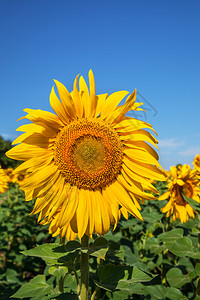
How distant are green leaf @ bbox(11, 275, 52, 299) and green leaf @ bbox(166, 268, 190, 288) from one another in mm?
1830

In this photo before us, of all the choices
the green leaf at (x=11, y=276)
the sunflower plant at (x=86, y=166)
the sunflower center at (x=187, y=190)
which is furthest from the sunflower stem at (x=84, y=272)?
the green leaf at (x=11, y=276)

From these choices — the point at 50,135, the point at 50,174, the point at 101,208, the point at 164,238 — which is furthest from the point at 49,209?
the point at 164,238

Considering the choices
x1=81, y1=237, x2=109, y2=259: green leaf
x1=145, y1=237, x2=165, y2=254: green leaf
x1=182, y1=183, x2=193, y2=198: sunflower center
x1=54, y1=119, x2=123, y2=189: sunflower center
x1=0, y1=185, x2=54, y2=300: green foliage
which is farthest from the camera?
x1=0, y1=185, x2=54, y2=300: green foliage

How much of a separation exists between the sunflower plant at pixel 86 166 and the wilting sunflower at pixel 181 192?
2.37 m

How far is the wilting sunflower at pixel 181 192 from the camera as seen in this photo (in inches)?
169

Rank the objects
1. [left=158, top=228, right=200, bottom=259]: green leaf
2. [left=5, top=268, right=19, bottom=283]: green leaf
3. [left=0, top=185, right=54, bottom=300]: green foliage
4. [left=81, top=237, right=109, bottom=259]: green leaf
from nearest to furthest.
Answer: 1. [left=81, top=237, right=109, bottom=259]: green leaf
2. [left=158, top=228, right=200, bottom=259]: green leaf
3. [left=5, top=268, right=19, bottom=283]: green leaf
4. [left=0, top=185, right=54, bottom=300]: green foliage

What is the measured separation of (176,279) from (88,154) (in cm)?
245

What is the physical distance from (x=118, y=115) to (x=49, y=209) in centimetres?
83

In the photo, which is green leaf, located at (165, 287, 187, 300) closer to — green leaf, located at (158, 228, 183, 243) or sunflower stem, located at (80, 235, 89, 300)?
green leaf, located at (158, 228, 183, 243)

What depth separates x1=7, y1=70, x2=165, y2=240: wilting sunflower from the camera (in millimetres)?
1950

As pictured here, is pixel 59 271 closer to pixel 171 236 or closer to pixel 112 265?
pixel 112 265

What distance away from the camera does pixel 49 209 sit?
200cm

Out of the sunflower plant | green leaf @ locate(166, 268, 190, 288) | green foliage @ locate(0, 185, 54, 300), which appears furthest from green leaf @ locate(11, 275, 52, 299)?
green foliage @ locate(0, 185, 54, 300)

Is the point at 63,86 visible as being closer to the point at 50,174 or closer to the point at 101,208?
the point at 50,174
